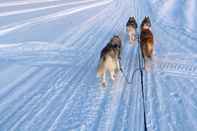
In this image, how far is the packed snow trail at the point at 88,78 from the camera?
591 cm

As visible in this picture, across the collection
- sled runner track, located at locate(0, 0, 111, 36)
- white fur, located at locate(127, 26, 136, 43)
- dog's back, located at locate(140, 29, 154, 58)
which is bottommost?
dog's back, located at locate(140, 29, 154, 58)

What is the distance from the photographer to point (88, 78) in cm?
775

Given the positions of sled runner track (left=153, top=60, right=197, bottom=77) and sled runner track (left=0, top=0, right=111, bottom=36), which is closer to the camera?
sled runner track (left=153, top=60, right=197, bottom=77)

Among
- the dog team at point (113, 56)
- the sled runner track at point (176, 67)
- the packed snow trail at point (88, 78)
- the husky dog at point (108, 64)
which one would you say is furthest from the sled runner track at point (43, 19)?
the sled runner track at point (176, 67)

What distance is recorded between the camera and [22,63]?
900 cm

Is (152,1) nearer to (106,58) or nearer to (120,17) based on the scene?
(120,17)

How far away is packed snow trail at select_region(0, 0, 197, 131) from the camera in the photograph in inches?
233

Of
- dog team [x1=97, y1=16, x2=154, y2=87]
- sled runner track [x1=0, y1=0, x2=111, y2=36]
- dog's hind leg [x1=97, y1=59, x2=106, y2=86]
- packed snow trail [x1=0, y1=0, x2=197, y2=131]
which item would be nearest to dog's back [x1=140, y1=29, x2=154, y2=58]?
dog team [x1=97, y1=16, x2=154, y2=87]

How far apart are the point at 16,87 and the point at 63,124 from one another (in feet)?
7.11

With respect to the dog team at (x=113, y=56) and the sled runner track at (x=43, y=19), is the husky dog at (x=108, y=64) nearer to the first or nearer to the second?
the dog team at (x=113, y=56)

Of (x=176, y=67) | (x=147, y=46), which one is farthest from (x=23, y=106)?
(x=176, y=67)

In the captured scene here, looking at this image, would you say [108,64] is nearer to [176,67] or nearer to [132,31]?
[176,67]

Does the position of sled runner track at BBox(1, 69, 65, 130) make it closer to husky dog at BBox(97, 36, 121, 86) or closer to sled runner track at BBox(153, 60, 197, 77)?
husky dog at BBox(97, 36, 121, 86)

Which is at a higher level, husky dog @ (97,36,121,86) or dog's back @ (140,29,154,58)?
dog's back @ (140,29,154,58)
